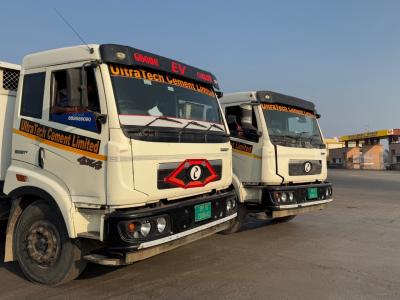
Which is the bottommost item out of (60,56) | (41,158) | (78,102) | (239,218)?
(239,218)

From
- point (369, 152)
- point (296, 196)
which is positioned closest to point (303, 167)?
point (296, 196)

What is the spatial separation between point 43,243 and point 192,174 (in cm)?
187

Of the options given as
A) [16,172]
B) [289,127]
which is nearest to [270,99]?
[289,127]

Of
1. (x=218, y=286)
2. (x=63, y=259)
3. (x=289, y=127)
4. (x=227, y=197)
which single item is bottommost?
(x=218, y=286)

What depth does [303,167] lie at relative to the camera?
762cm

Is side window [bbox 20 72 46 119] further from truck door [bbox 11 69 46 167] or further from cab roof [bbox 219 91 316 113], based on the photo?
cab roof [bbox 219 91 316 113]

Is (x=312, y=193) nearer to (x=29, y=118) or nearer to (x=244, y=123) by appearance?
(x=244, y=123)

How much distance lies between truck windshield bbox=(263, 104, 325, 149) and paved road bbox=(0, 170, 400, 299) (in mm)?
1702

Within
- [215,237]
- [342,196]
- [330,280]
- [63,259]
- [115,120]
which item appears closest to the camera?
[115,120]

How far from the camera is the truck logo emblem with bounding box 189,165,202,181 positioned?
16.2ft

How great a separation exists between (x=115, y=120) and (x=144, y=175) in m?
0.64

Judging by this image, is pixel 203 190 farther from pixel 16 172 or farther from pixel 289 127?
pixel 289 127

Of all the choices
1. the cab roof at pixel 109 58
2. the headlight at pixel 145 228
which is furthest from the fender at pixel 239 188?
the headlight at pixel 145 228

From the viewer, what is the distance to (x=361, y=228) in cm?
843
